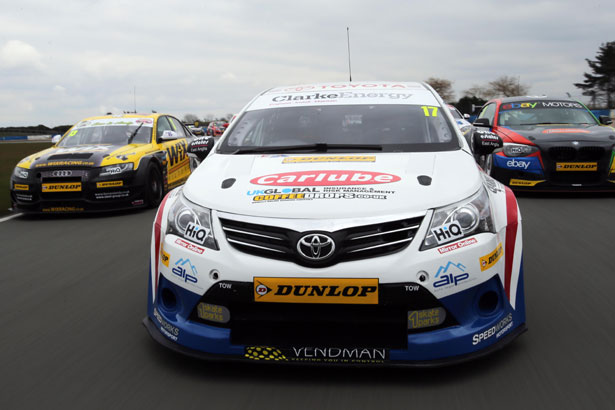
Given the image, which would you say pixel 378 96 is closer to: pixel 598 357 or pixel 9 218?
pixel 598 357

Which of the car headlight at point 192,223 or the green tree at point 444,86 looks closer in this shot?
the car headlight at point 192,223

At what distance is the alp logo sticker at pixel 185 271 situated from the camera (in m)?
3.16

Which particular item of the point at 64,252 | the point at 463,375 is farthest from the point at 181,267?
the point at 64,252

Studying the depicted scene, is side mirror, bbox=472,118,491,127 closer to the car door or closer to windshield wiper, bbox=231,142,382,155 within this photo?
the car door

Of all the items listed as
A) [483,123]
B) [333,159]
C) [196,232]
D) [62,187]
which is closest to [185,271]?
[196,232]

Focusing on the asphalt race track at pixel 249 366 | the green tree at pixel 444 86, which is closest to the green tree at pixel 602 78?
the green tree at pixel 444 86

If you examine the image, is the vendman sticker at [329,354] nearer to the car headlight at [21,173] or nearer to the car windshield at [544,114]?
the car headlight at [21,173]

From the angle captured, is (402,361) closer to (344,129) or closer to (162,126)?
(344,129)

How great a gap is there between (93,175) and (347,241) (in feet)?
22.2

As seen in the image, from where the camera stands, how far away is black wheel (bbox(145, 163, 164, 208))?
31.3 ft

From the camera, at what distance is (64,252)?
6434 mm

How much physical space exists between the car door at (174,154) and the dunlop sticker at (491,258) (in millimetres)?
7796

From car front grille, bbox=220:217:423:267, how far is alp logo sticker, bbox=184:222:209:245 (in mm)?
212

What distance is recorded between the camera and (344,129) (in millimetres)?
4570
